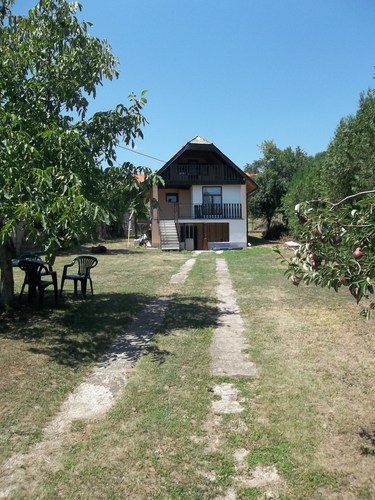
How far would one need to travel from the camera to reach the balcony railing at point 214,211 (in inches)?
1065

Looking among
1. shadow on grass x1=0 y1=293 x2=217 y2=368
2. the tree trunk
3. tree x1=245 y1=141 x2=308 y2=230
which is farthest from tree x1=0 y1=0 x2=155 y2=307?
tree x1=245 y1=141 x2=308 y2=230

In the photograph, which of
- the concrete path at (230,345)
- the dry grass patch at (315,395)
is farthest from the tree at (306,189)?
the dry grass patch at (315,395)

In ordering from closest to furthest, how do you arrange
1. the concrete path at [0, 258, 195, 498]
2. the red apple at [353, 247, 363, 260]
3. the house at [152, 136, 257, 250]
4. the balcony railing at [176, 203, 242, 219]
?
the red apple at [353, 247, 363, 260] → the concrete path at [0, 258, 195, 498] → the house at [152, 136, 257, 250] → the balcony railing at [176, 203, 242, 219]

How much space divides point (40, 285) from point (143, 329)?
2568mm

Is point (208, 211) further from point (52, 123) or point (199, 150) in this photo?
point (52, 123)

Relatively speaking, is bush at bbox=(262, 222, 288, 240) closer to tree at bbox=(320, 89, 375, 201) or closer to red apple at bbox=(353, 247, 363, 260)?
tree at bbox=(320, 89, 375, 201)

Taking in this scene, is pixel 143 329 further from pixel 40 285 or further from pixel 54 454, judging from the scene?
pixel 54 454

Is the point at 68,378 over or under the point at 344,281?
under

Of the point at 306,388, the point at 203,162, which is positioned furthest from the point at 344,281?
the point at 203,162

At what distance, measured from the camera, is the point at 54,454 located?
3.25 m

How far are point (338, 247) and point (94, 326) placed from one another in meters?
5.14

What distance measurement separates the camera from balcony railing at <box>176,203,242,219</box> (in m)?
27.0

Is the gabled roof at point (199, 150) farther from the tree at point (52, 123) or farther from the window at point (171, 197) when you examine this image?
the tree at point (52, 123)

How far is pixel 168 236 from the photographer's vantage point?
25828 mm
